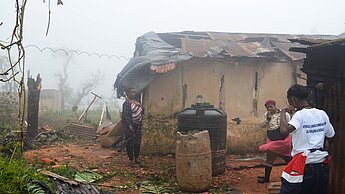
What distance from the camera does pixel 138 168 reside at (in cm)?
772

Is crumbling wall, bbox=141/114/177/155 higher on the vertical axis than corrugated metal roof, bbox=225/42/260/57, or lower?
lower

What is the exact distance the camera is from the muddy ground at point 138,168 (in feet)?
20.9

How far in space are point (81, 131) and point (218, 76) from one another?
6.27 meters

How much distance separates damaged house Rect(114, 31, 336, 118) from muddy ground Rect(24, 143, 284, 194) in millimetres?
1622

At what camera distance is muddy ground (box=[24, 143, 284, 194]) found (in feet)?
20.9

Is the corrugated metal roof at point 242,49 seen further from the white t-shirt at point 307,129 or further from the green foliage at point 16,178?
the green foliage at point 16,178

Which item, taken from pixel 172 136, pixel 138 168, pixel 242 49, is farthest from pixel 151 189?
pixel 242 49

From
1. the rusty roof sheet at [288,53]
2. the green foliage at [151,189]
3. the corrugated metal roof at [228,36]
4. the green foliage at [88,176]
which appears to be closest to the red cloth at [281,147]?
the green foliage at [151,189]

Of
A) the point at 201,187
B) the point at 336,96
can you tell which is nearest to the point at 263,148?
the point at 201,187

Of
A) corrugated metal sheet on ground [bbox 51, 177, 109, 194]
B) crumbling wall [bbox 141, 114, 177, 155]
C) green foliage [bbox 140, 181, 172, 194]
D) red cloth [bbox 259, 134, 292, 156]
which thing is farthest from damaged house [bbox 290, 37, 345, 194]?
crumbling wall [bbox 141, 114, 177, 155]

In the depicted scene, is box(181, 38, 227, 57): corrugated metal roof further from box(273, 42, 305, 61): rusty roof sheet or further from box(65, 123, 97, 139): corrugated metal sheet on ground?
box(65, 123, 97, 139): corrugated metal sheet on ground

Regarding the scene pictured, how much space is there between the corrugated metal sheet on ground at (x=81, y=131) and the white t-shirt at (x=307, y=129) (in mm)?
10289

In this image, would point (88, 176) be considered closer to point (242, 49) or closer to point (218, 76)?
point (218, 76)

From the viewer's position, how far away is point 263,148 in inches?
245
